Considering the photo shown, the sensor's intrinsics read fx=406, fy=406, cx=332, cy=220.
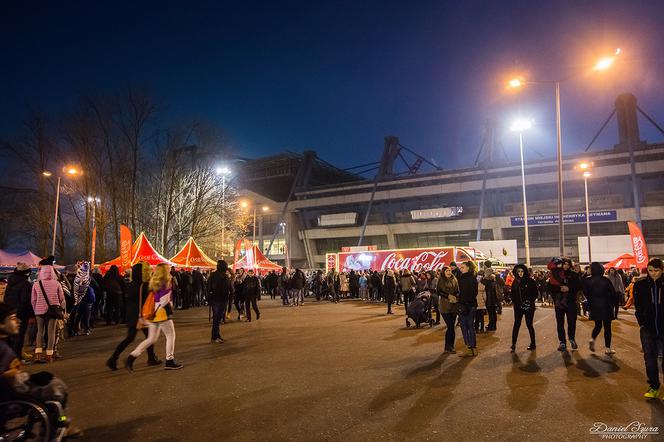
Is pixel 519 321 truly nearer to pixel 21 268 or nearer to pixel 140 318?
pixel 140 318

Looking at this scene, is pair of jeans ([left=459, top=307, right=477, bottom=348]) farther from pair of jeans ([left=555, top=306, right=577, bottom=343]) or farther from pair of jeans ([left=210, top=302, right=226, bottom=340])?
pair of jeans ([left=210, top=302, right=226, bottom=340])

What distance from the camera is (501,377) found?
6.38 m

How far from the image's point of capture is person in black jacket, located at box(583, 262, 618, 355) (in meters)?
7.78

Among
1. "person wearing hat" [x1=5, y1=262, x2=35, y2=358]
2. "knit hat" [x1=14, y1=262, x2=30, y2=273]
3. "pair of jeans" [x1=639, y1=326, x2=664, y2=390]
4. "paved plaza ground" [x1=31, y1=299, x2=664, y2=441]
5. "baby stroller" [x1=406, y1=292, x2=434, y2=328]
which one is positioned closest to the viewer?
"paved plaza ground" [x1=31, y1=299, x2=664, y2=441]

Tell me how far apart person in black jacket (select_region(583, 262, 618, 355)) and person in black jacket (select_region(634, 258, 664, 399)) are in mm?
2562

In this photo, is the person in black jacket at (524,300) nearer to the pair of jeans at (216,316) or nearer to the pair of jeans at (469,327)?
the pair of jeans at (469,327)

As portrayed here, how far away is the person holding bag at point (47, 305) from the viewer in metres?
7.89

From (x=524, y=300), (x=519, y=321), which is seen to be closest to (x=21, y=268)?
(x=519, y=321)

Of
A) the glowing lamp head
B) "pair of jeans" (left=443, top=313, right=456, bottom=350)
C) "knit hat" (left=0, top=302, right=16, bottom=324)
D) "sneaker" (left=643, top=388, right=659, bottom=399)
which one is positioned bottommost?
"sneaker" (left=643, top=388, right=659, bottom=399)

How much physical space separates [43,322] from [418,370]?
24.0 feet

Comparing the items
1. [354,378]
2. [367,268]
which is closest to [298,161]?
[367,268]

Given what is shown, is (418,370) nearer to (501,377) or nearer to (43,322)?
(501,377)

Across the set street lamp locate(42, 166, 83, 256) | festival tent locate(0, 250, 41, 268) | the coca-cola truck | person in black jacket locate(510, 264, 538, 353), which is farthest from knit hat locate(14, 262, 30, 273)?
street lamp locate(42, 166, 83, 256)

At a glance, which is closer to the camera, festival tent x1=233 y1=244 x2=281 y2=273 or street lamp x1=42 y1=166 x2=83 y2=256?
festival tent x1=233 y1=244 x2=281 y2=273
